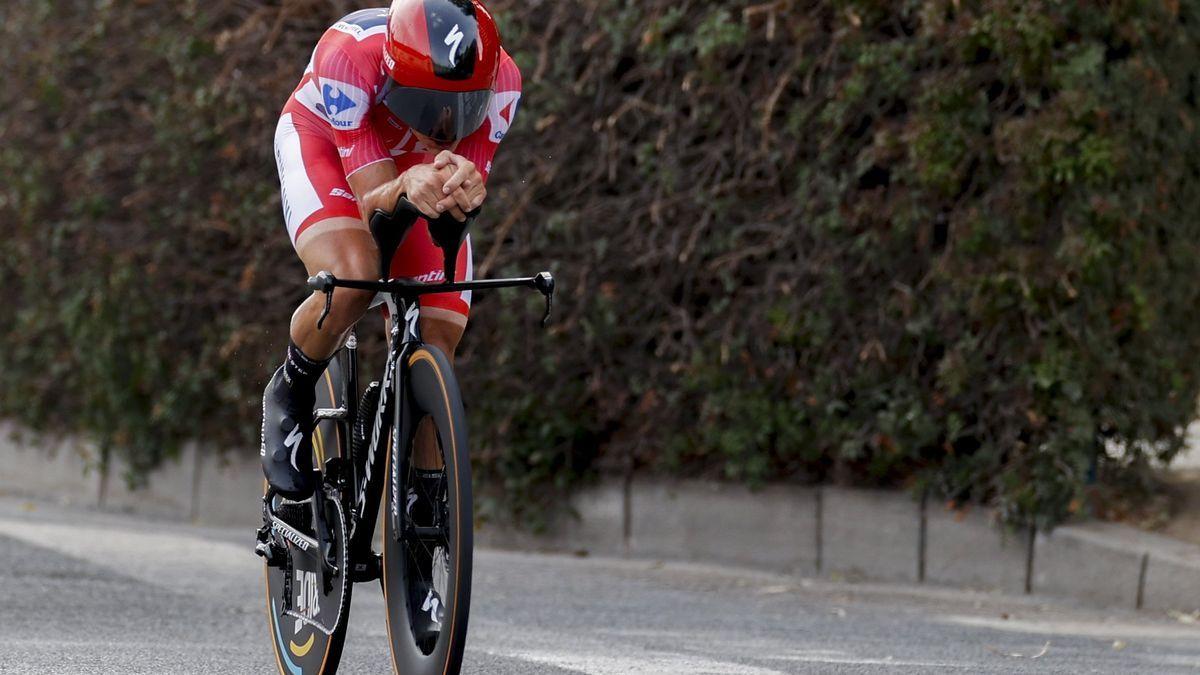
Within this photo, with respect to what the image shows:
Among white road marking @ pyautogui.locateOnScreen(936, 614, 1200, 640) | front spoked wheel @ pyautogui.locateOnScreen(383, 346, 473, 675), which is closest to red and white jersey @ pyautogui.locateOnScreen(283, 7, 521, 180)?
front spoked wheel @ pyautogui.locateOnScreen(383, 346, 473, 675)

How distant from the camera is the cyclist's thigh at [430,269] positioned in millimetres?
4345

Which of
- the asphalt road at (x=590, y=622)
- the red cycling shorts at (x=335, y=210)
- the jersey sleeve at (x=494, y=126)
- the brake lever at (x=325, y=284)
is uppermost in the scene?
the jersey sleeve at (x=494, y=126)

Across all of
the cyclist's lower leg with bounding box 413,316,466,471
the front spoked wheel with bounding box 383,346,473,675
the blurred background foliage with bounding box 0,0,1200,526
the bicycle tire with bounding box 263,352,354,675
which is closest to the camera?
the front spoked wheel with bounding box 383,346,473,675

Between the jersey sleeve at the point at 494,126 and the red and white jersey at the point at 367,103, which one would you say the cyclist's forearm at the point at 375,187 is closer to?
the red and white jersey at the point at 367,103

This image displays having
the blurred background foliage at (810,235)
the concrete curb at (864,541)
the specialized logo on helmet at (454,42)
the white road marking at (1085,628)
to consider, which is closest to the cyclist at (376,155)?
the specialized logo on helmet at (454,42)

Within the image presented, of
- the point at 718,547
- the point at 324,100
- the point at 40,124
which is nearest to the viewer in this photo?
the point at 324,100

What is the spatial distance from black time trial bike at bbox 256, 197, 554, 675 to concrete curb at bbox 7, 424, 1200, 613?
3.43 m

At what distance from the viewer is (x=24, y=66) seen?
1102cm

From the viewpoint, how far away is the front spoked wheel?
3795mm

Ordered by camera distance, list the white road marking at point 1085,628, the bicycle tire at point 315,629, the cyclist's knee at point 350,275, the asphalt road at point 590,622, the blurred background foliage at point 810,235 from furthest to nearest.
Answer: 1. the blurred background foliage at point 810,235
2. the white road marking at point 1085,628
3. the asphalt road at point 590,622
4. the bicycle tire at point 315,629
5. the cyclist's knee at point 350,275

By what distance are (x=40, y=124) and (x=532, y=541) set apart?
4516mm

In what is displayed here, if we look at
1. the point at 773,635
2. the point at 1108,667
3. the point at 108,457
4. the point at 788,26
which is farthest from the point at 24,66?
the point at 1108,667

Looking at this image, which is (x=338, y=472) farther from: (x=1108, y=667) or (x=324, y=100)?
(x=1108, y=667)

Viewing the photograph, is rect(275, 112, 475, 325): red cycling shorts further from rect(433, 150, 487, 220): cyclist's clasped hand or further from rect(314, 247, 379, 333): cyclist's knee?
rect(433, 150, 487, 220): cyclist's clasped hand
